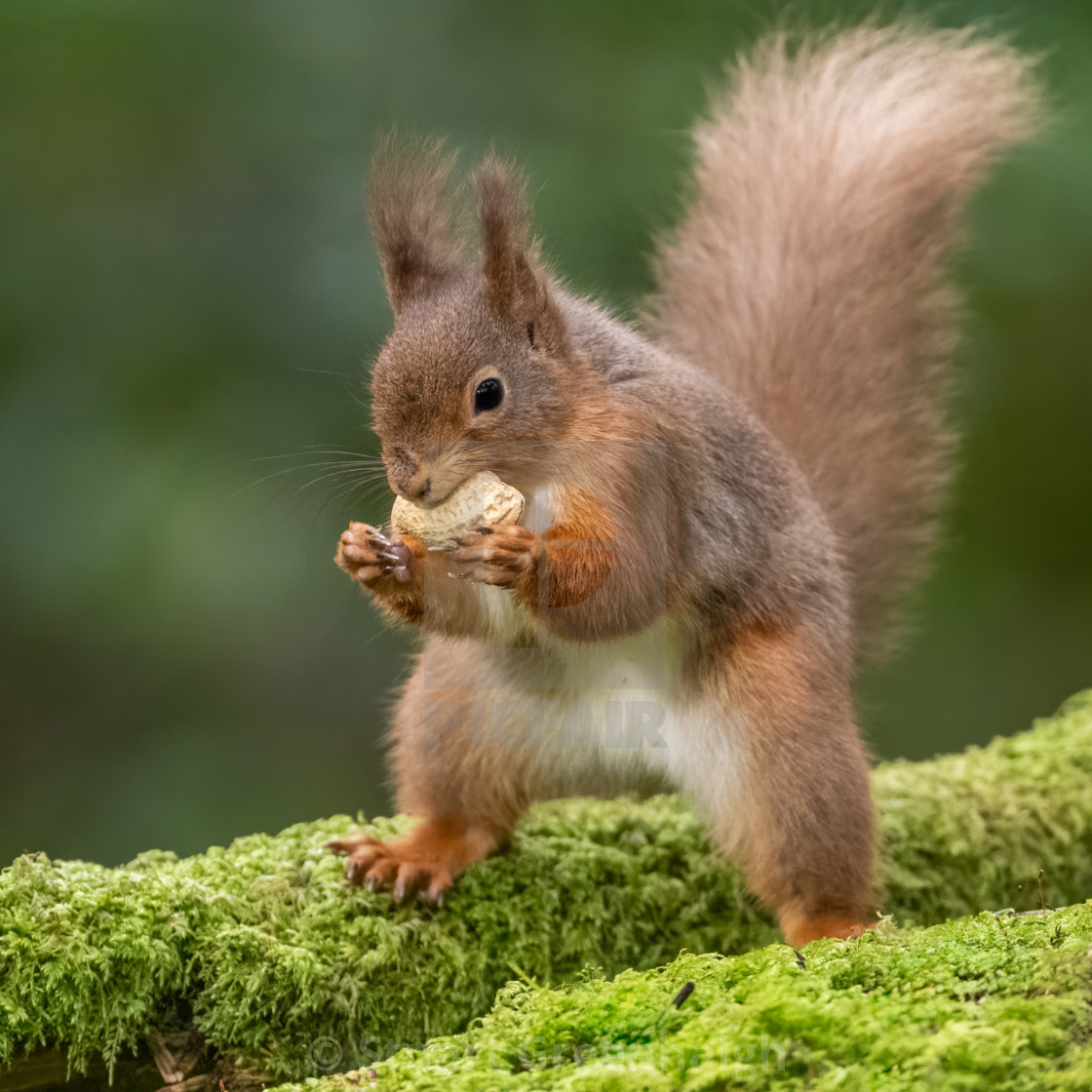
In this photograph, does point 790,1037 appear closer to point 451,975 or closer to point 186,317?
point 451,975

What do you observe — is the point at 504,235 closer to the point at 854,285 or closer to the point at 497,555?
the point at 497,555

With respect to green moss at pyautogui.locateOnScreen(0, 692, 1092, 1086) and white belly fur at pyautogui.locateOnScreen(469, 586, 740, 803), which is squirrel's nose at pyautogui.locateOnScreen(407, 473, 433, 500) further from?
green moss at pyautogui.locateOnScreen(0, 692, 1092, 1086)

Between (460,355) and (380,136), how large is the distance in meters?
0.47

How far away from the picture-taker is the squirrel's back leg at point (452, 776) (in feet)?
6.50

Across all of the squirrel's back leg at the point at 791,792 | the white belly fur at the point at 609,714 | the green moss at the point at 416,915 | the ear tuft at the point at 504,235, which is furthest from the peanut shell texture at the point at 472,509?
the green moss at the point at 416,915

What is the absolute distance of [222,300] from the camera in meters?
2.90

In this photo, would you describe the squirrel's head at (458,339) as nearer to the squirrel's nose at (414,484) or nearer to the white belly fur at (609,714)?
the squirrel's nose at (414,484)

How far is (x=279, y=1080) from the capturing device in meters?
1.58

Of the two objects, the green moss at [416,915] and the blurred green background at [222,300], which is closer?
the green moss at [416,915]

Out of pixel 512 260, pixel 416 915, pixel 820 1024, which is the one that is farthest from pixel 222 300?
pixel 820 1024

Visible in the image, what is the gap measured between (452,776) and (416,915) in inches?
9.6

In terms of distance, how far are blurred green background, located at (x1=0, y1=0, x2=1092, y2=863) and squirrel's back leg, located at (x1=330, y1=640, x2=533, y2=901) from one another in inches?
24.2

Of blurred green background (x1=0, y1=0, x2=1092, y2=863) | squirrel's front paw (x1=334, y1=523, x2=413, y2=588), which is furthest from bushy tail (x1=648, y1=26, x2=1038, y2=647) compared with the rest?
squirrel's front paw (x1=334, y1=523, x2=413, y2=588)

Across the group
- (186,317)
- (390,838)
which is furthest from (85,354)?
(390,838)
